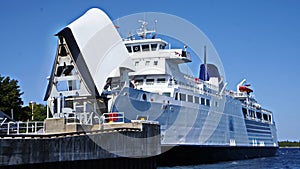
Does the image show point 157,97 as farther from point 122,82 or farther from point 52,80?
point 52,80

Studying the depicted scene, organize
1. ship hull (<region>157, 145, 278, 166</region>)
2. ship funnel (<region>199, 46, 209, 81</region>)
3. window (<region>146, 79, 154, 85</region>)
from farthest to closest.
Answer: ship funnel (<region>199, 46, 209, 81</region>) → window (<region>146, 79, 154, 85</region>) → ship hull (<region>157, 145, 278, 166</region>)

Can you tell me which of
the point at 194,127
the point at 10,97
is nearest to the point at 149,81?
the point at 194,127

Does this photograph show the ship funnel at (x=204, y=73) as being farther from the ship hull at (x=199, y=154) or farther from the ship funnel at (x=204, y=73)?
the ship hull at (x=199, y=154)

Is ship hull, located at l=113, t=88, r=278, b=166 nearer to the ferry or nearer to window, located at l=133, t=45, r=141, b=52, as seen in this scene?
the ferry

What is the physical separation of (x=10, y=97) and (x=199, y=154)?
64.9ft

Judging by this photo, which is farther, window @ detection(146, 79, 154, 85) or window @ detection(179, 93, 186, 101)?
window @ detection(146, 79, 154, 85)

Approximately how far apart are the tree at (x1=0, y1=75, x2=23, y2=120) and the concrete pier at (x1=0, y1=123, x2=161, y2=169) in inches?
855

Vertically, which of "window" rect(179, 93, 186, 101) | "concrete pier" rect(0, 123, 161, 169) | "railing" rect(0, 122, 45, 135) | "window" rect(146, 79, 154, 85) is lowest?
"concrete pier" rect(0, 123, 161, 169)

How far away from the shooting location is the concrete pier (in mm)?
19969

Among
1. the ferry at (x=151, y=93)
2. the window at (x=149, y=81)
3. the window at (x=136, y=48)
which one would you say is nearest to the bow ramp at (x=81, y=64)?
the ferry at (x=151, y=93)

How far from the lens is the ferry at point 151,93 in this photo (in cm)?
2980

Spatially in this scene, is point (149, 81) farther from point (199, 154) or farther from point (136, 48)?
point (199, 154)

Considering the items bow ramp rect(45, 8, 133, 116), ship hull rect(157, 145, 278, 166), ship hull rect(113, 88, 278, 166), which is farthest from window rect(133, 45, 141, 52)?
bow ramp rect(45, 8, 133, 116)

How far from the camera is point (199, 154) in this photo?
45.8 metres
